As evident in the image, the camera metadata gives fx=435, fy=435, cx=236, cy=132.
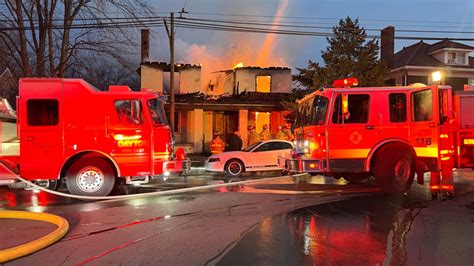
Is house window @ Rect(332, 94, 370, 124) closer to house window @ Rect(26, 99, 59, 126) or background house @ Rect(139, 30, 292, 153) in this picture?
house window @ Rect(26, 99, 59, 126)

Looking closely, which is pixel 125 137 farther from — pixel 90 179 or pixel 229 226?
pixel 229 226

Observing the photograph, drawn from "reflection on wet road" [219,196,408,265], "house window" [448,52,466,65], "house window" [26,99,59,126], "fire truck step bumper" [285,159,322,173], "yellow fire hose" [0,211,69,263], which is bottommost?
"reflection on wet road" [219,196,408,265]

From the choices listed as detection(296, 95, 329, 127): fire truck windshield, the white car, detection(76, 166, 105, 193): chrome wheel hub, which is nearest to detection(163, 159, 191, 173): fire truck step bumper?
detection(76, 166, 105, 193): chrome wheel hub

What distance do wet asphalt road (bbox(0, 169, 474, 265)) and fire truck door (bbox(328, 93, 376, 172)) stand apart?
0.78 metres

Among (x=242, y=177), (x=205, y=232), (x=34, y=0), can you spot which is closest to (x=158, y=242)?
(x=205, y=232)

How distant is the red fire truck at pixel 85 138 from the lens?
9453mm

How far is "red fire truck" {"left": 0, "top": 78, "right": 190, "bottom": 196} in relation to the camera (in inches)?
372

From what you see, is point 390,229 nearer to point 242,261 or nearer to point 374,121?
point 242,261

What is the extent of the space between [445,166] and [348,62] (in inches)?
449

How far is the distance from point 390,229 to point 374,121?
378 centimetres

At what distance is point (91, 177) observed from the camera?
987cm

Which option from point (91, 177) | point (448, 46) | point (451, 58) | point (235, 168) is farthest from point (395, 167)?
point (451, 58)

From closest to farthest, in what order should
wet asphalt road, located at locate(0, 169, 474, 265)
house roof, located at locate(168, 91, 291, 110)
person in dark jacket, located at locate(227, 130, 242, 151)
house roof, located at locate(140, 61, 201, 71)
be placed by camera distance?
wet asphalt road, located at locate(0, 169, 474, 265), person in dark jacket, located at locate(227, 130, 242, 151), house roof, located at locate(168, 91, 291, 110), house roof, located at locate(140, 61, 201, 71)

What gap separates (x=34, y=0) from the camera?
19.4 meters
